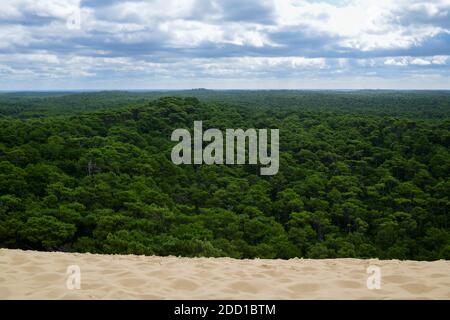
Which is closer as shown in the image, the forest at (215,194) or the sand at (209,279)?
the sand at (209,279)

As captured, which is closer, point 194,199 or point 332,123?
point 194,199

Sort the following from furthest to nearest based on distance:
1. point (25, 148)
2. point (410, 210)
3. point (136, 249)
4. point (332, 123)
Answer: point (332, 123) → point (410, 210) → point (25, 148) → point (136, 249)

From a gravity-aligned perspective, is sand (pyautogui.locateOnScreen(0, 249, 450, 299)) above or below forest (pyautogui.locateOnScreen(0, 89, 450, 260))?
above

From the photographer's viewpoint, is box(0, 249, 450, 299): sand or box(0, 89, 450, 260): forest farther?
box(0, 89, 450, 260): forest
